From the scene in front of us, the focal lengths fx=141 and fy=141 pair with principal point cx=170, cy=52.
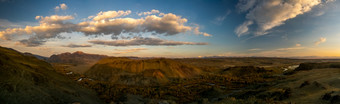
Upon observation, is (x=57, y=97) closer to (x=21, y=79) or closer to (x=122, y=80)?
(x=21, y=79)

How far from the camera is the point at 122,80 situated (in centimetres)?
6412

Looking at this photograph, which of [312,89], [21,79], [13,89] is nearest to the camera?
[13,89]

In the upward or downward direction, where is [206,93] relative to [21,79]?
downward

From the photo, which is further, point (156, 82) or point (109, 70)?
point (109, 70)

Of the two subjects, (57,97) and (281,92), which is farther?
(281,92)

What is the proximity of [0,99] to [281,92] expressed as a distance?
29311 millimetres

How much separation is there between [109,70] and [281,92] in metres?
77.0

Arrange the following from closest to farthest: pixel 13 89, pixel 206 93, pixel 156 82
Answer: pixel 13 89 → pixel 206 93 → pixel 156 82

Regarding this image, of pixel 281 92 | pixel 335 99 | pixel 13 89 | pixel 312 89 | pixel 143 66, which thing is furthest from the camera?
pixel 143 66

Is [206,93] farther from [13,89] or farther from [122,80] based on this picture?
[122,80]

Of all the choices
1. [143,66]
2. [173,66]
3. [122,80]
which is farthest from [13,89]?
[173,66]

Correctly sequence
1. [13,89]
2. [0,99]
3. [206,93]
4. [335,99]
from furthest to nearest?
1. [206,93]
2. [335,99]
3. [13,89]
4. [0,99]

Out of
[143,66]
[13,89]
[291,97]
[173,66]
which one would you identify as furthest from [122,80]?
[291,97]

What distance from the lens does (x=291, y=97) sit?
17.4 meters
